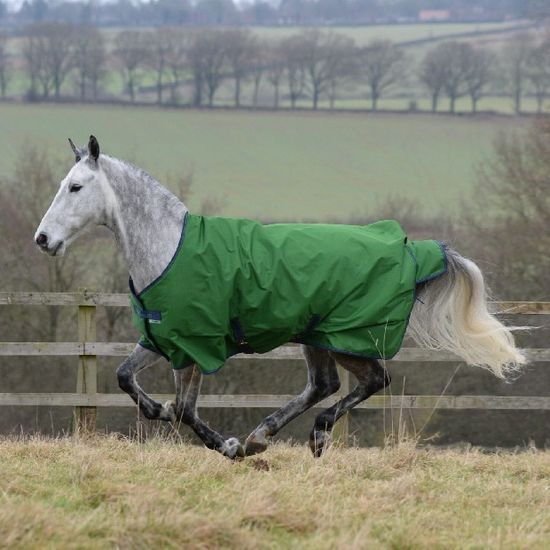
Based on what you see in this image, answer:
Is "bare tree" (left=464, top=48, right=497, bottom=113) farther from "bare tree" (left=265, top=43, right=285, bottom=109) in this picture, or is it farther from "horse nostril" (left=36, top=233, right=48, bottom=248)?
"horse nostril" (left=36, top=233, right=48, bottom=248)

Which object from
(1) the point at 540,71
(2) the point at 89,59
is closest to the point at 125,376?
(1) the point at 540,71

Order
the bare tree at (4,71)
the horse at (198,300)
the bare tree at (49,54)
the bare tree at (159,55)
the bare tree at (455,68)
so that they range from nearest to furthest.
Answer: the horse at (198,300)
the bare tree at (4,71)
the bare tree at (49,54)
the bare tree at (455,68)
the bare tree at (159,55)

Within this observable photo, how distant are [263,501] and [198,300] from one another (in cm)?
181

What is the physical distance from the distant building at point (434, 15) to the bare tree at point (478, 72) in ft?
103

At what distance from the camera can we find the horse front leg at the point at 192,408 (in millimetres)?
6551

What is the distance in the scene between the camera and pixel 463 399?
9.88 metres

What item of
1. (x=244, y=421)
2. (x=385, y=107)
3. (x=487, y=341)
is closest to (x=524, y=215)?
(x=244, y=421)

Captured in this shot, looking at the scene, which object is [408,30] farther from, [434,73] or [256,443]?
[256,443]

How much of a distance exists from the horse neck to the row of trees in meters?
40.9

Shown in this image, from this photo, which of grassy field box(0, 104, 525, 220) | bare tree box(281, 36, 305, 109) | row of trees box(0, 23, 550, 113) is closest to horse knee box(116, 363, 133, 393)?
grassy field box(0, 104, 525, 220)

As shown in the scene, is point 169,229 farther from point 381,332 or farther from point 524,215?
point 524,215

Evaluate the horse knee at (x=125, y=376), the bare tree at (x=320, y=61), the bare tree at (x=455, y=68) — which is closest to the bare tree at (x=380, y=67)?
the bare tree at (x=320, y=61)

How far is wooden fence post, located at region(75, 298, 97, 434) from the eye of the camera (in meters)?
9.42

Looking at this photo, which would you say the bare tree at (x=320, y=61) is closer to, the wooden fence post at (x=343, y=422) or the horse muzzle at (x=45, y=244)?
the wooden fence post at (x=343, y=422)
